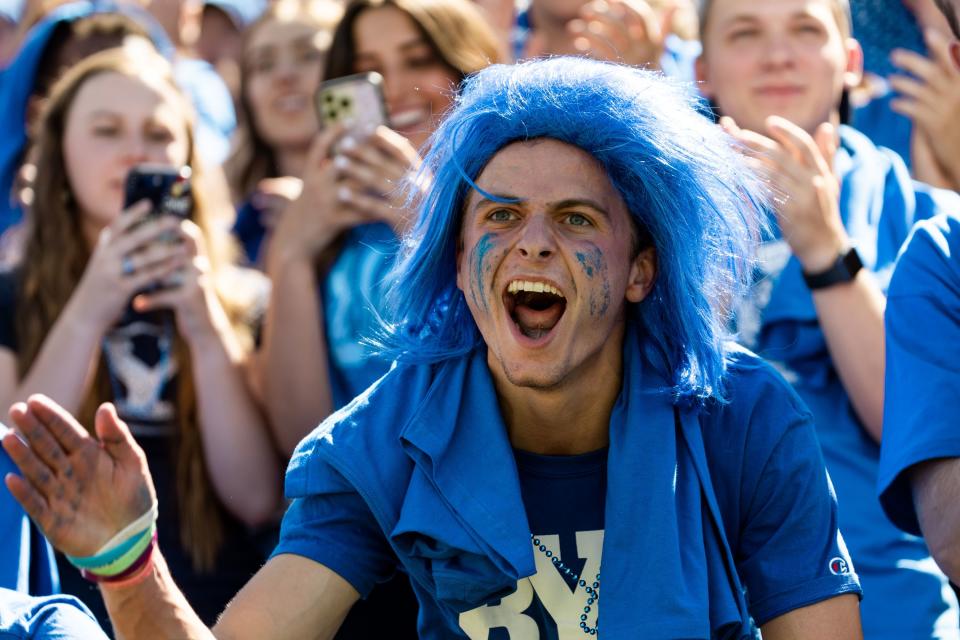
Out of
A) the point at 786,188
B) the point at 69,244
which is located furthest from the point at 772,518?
the point at 69,244

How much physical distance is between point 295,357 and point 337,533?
1.19 metres

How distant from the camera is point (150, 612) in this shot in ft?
6.76

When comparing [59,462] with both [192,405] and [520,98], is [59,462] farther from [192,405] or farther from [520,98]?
[192,405]

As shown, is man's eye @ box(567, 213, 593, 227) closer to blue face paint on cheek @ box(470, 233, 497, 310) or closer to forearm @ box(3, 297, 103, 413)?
blue face paint on cheek @ box(470, 233, 497, 310)

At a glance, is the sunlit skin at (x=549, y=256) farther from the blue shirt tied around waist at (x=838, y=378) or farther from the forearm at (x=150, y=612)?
the blue shirt tied around waist at (x=838, y=378)

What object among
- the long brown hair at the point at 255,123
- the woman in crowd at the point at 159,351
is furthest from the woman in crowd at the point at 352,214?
the long brown hair at the point at 255,123

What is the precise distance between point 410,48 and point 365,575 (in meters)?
1.88

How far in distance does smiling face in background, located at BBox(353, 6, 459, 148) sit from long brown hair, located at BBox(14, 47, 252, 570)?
56 centimetres

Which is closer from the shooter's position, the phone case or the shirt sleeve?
the shirt sleeve

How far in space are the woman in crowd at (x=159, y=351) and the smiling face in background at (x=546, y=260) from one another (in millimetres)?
1244

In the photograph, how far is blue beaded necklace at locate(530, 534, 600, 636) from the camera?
2.34 metres

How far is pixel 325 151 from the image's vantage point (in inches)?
147

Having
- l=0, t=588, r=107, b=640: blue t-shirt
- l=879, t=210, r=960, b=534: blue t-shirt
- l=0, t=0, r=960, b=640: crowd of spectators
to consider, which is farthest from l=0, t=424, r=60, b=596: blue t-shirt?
l=879, t=210, r=960, b=534: blue t-shirt

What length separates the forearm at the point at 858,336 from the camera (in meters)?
3.05
